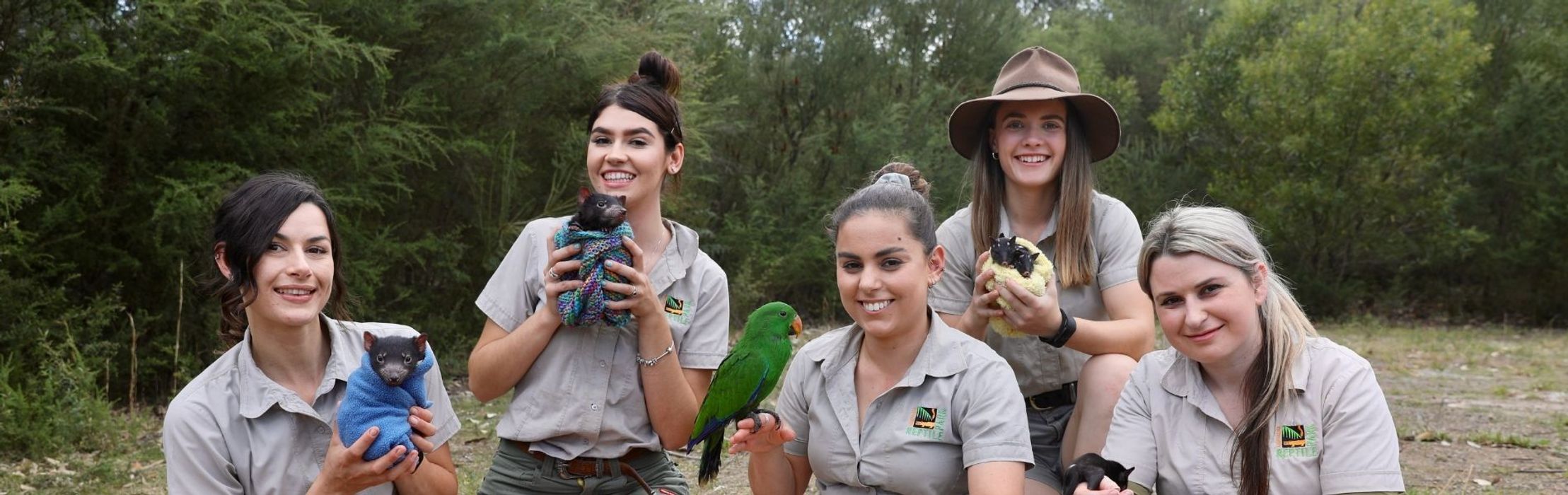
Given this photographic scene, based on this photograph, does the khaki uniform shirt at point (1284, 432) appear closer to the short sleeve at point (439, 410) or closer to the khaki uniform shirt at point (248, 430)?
the short sleeve at point (439, 410)

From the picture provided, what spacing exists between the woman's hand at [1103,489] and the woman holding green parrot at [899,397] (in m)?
0.25

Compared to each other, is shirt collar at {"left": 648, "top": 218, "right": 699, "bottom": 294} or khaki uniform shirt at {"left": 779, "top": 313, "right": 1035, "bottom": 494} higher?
shirt collar at {"left": 648, "top": 218, "right": 699, "bottom": 294}

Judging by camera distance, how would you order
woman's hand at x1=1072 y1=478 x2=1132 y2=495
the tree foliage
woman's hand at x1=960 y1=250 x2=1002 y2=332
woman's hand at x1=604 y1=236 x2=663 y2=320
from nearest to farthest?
woman's hand at x1=1072 y1=478 x2=1132 y2=495 < woman's hand at x1=604 y1=236 x2=663 y2=320 < woman's hand at x1=960 y1=250 x2=1002 y2=332 < the tree foliage

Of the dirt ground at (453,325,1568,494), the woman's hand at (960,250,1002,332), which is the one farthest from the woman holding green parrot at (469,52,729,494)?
the dirt ground at (453,325,1568,494)

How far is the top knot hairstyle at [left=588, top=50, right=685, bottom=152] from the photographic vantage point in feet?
12.8

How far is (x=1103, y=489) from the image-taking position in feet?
10.3

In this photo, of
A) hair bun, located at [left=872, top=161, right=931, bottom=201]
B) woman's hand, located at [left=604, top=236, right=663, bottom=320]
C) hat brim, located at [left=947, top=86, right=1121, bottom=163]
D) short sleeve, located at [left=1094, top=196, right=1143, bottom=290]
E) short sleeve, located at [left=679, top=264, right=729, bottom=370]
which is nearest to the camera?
woman's hand, located at [left=604, top=236, right=663, bottom=320]

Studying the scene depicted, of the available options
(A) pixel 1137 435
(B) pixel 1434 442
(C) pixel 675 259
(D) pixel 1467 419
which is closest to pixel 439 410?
(C) pixel 675 259

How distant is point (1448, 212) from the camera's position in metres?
21.3

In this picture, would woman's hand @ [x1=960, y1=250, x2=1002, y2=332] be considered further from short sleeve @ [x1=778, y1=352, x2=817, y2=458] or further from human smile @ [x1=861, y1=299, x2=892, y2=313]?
short sleeve @ [x1=778, y1=352, x2=817, y2=458]

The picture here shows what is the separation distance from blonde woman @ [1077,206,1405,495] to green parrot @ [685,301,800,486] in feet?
3.09

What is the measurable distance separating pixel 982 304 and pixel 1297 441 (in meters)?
1.03

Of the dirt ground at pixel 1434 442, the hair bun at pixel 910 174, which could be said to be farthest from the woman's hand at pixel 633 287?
the dirt ground at pixel 1434 442

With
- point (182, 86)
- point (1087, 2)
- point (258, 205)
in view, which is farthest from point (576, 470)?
point (1087, 2)
